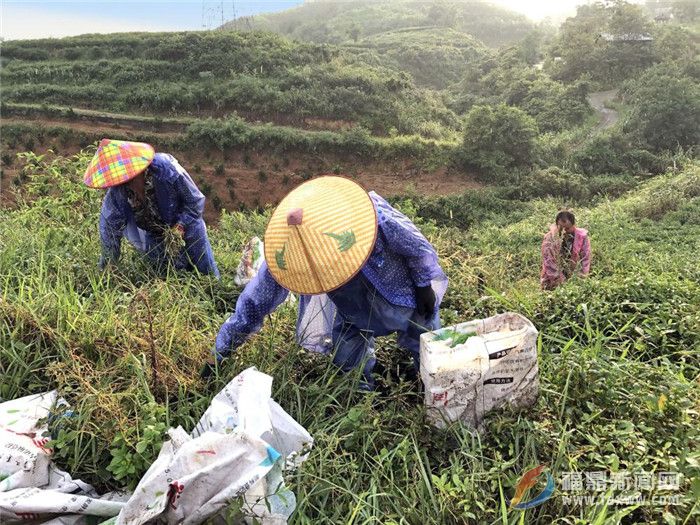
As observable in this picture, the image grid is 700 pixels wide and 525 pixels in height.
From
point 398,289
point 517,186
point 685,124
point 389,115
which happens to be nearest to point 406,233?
point 398,289

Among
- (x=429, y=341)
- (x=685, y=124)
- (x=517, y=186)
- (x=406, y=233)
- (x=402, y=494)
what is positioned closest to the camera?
(x=402, y=494)

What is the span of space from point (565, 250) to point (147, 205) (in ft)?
→ 10.4

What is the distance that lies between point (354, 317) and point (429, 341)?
0.48 metres

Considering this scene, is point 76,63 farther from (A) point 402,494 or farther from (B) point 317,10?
(B) point 317,10

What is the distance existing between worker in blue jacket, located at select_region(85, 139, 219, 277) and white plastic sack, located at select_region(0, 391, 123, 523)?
1394 millimetres

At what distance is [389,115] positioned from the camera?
23109 millimetres

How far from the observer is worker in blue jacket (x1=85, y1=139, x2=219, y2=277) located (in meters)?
2.91

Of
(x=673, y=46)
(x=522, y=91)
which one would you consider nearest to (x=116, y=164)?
(x=522, y=91)

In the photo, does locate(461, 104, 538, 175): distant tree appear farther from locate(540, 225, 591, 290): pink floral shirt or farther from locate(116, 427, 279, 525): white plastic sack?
locate(116, 427, 279, 525): white plastic sack

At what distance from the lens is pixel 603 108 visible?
77.0ft

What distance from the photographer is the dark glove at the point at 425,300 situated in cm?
224

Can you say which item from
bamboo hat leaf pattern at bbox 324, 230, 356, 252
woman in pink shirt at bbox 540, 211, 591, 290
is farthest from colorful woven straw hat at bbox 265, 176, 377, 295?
woman in pink shirt at bbox 540, 211, 591, 290
